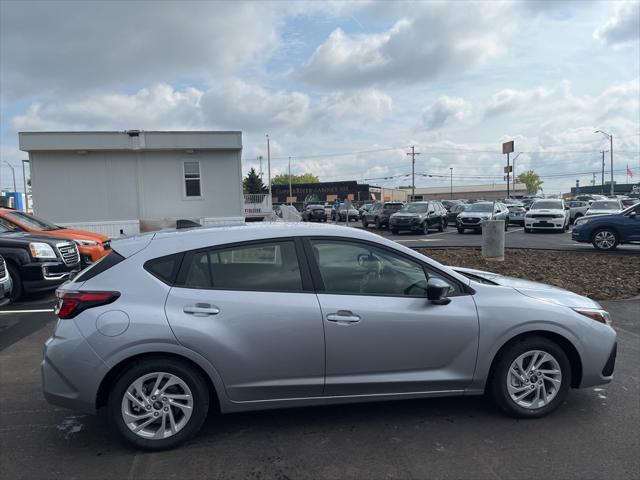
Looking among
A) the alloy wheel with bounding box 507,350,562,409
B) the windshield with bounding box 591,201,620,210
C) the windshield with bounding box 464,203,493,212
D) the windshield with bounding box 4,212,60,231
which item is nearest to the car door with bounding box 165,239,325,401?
the alloy wheel with bounding box 507,350,562,409

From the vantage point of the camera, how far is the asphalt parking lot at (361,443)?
3270 mm

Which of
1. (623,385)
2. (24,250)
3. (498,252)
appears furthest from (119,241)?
(498,252)

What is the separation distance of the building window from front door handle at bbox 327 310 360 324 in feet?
56.0

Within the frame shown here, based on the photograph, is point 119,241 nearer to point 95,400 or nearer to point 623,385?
point 95,400

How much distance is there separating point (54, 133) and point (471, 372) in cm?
1869

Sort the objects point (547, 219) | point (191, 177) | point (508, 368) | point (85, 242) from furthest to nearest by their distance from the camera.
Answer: point (547, 219) → point (191, 177) → point (85, 242) → point (508, 368)

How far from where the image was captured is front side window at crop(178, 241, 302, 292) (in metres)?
3.66

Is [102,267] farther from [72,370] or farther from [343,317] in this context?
[343,317]

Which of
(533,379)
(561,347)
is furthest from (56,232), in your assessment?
(561,347)

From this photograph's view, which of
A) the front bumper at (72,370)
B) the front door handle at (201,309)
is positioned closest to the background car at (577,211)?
the front door handle at (201,309)

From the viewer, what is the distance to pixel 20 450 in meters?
3.58

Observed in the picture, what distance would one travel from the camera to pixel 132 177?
63.2 ft

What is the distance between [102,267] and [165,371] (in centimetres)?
90

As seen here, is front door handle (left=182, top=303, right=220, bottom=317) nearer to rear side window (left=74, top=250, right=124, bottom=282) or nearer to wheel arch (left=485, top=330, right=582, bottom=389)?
rear side window (left=74, top=250, right=124, bottom=282)
